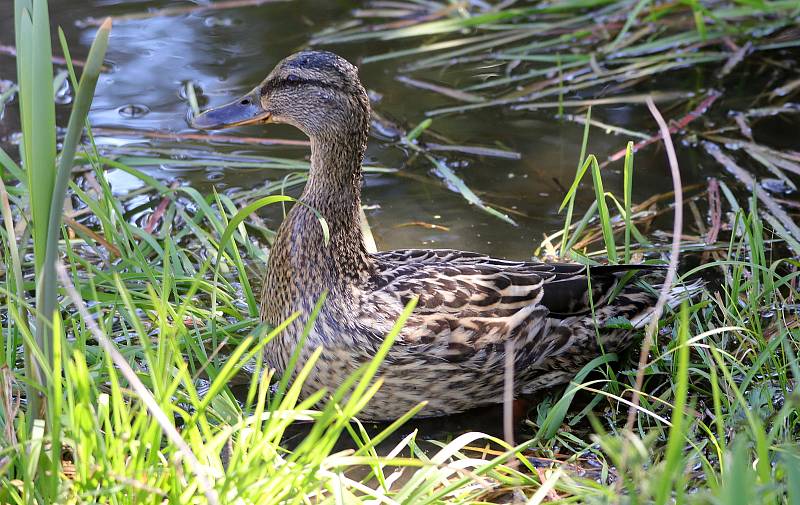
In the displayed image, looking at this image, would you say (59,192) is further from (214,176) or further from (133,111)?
(133,111)

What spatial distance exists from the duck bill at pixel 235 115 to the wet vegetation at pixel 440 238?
0.28m

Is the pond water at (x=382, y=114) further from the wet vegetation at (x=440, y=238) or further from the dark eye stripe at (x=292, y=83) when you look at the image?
the dark eye stripe at (x=292, y=83)

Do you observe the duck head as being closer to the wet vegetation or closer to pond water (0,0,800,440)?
the wet vegetation

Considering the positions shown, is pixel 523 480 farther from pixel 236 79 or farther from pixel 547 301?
pixel 236 79

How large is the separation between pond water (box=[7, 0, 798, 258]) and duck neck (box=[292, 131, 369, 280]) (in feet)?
3.33

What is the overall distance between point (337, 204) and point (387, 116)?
204cm

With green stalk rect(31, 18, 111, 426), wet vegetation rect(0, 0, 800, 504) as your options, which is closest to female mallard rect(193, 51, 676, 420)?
wet vegetation rect(0, 0, 800, 504)

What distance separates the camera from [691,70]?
227 inches

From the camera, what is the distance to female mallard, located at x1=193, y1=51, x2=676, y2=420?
10.7ft

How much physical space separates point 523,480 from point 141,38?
443 cm

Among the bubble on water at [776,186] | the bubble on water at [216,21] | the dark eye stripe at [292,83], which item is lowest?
the bubble on water at [776,186]

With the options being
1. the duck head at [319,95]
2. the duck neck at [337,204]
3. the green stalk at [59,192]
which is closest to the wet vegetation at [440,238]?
the green stalk at [59,192]

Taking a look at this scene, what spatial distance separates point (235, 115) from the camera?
366cm

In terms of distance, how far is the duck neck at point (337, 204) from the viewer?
3.36 meters
